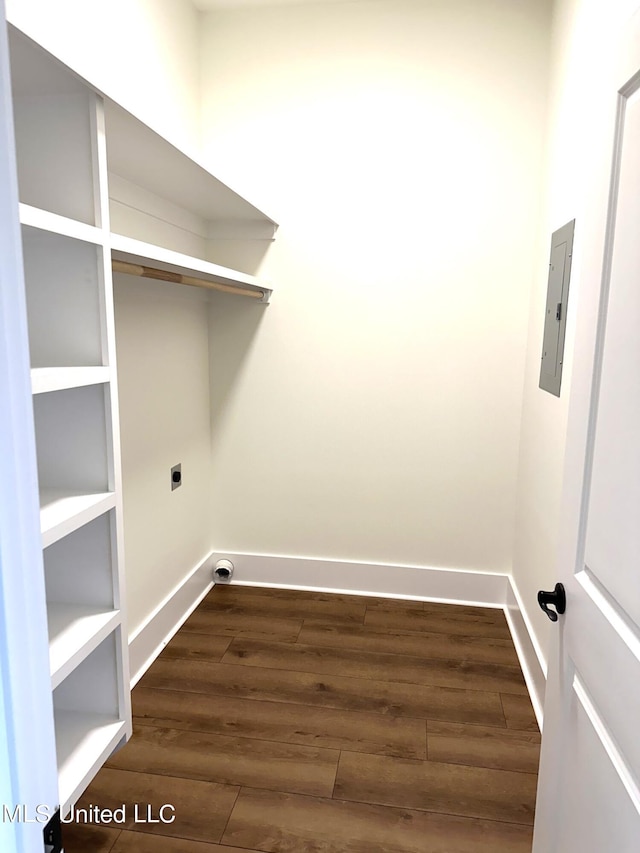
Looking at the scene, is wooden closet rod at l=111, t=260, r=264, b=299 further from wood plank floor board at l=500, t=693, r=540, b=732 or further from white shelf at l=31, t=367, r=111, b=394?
wood plank floor board at l=500, t=693, r=540, b=732

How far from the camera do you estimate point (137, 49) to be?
217 cm

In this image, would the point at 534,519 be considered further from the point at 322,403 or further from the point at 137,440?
the point at 137,440

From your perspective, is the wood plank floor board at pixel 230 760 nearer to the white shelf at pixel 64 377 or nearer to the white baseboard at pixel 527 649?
the white baseboard at pixel 527 649

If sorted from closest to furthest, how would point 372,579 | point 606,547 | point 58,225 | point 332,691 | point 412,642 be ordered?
1. point 606,547
2. point 58,225
3. point 332,691
4. point 412,642
5. point 372,579

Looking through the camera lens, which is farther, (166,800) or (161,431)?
(161,431)

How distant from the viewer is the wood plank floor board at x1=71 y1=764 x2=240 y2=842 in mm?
1637

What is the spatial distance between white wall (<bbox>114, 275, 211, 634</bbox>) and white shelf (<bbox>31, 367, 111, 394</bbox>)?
828mm

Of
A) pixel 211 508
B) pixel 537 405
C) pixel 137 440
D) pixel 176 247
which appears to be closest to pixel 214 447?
pixel 211 508

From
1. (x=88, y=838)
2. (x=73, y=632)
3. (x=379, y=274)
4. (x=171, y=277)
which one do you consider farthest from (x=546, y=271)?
(x=88, y=838)

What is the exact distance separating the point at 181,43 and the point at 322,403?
1750 millimetres

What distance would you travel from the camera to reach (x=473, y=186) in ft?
8.84

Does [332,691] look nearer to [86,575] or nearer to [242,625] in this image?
[242,625]

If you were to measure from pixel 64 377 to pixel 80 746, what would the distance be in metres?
0.89

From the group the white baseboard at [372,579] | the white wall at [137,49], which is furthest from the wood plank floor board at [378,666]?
the white wall at [137,49]
